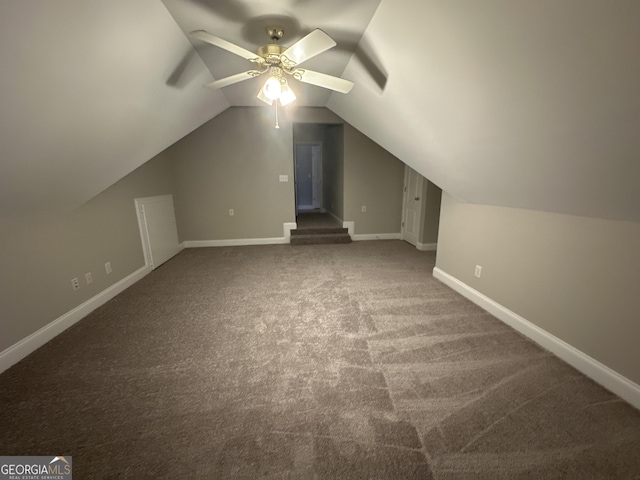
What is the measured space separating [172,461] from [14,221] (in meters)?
2.18

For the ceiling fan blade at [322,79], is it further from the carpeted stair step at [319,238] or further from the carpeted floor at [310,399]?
the carpeted stair step at [319,238]

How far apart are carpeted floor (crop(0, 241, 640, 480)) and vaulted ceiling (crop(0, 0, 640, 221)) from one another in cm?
117

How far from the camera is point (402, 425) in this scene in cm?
143

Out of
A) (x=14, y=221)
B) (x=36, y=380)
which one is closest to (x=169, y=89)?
(x=14, y=221)

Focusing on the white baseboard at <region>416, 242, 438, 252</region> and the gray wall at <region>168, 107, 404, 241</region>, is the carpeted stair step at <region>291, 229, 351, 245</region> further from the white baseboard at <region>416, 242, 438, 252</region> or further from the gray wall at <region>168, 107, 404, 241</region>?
the white baseboard at <region>416, 242, 438, 252</region>

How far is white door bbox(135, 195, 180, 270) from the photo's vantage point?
3629 mm

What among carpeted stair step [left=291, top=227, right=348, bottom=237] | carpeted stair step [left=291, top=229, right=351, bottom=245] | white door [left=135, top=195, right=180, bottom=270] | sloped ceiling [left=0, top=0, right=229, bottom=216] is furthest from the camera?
carpeted stair step [left=291, top=227, right=348, bottom=237]

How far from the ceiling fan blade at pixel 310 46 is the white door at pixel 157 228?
3.04 metres


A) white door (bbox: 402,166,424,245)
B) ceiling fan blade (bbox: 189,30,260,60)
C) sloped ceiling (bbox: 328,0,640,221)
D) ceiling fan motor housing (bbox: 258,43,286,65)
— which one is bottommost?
white door (bbox: 402,166,424,245)

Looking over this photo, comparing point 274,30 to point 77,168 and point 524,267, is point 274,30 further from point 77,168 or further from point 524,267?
point 524,267

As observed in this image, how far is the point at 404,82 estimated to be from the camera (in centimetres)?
195

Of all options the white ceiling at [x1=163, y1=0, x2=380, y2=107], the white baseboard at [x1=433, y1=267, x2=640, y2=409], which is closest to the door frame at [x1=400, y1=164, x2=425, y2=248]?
the white baseboard at [x1=433, y1=267, x2=640, y2=409]

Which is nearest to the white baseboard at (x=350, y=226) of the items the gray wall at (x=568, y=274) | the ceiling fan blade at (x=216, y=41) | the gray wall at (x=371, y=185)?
the gray wall at (x=371, y=185)

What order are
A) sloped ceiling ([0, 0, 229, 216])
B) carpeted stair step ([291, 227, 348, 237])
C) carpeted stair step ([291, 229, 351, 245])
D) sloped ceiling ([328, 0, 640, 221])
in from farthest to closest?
carpeted stair step ([291, 227, 348, 237]) → carpeted stair step ([291, 229, 351, 245]) → sloped ceiling ([0, 0, 229, 216]) → sloped ceiling ([328, 0, 640, 221])
